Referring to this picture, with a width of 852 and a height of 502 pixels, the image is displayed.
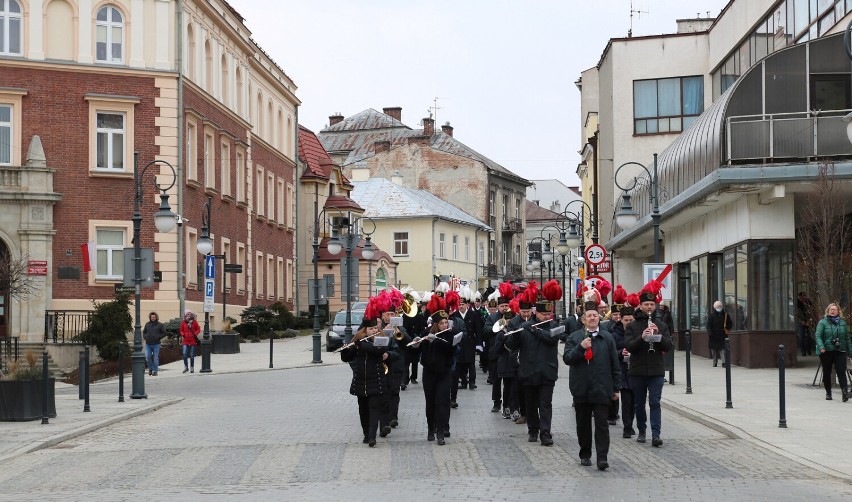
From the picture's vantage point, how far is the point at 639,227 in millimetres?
40469

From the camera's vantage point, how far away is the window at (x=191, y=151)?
44.9m

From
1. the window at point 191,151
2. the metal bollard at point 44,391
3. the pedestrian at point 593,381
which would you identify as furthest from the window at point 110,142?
the pedestrian at point 593,381

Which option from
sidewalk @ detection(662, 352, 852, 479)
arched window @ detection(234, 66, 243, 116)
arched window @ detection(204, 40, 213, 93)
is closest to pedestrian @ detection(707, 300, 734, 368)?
sidewalk @ detection(662, 352, 852, 479)

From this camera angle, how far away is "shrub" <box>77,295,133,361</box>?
34.9 meters

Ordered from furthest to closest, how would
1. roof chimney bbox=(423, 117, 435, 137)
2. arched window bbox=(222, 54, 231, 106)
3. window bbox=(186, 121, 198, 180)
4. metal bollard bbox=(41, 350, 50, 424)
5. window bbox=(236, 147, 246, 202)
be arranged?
roof chimney bbox=(423, 117, 435, 137), window bbox=(236, 147, 246, 202), arched window bbox=(222, 54, 231, 106), window bbox=(186, 121, 198, 180), metal bollard bbox=(41, 350, 50, 424)

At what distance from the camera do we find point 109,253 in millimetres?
42344

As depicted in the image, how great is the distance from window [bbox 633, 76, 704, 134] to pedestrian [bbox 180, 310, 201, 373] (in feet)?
80.8

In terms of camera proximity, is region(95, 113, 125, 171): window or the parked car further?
the parked car

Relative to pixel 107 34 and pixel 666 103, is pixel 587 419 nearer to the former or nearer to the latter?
pixel 107 34

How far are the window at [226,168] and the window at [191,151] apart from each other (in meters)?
4.54

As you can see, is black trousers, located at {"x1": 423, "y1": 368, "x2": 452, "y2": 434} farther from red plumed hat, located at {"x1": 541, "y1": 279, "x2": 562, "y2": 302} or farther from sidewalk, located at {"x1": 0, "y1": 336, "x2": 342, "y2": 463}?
sidewalk, located at {"x1": 0, "y1": 336, "x2": 342, "y2": 463}

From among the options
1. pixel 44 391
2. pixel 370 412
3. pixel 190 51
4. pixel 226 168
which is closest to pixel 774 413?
pixel 370 412

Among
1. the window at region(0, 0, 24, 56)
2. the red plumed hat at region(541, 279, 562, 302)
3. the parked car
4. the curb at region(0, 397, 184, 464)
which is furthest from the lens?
the parked car

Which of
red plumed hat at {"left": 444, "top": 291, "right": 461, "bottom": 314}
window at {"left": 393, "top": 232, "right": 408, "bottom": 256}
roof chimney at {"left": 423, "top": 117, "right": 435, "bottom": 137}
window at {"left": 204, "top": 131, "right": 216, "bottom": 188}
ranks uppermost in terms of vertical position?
roof chimney at {"left": 423, "top": 117, "right": 435, "bottom": 137}
